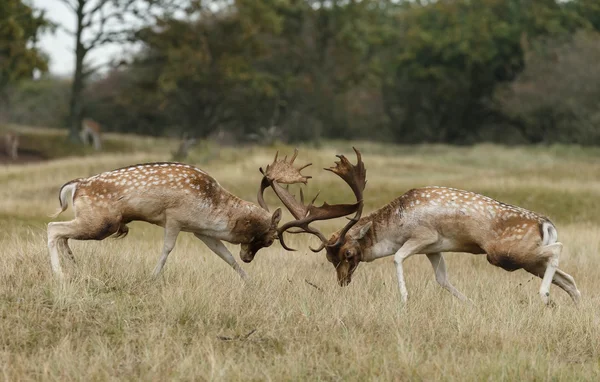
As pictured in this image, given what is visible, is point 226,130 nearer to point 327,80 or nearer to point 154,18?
point 327,80

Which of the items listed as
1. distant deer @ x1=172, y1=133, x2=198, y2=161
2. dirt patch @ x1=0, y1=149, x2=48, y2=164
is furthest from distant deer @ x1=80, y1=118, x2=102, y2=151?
distant deer @ x1=172, y1=133, x2=198, y2=161

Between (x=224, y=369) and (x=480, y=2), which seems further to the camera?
(x=480, y=2)

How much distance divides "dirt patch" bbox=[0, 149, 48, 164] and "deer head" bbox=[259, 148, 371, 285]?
1074 inches

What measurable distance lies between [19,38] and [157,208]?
27856mm

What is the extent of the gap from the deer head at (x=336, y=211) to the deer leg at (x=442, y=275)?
84 centimetres

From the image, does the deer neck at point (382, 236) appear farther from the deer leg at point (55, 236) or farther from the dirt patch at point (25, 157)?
the dirt patch at point (25, 157)

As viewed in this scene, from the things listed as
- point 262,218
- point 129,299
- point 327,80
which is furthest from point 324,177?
point 327,80

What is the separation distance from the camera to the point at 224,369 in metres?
5.75

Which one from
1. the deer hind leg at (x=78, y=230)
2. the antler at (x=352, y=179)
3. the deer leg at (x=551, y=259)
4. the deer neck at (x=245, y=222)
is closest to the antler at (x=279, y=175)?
the deer neck at (x=245, y=222)

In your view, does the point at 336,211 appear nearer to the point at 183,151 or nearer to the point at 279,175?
the point at 279,175

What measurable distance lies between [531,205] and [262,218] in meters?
11.1

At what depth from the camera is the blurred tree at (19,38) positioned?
3362cm

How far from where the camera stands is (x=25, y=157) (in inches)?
1426

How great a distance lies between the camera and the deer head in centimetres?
861
